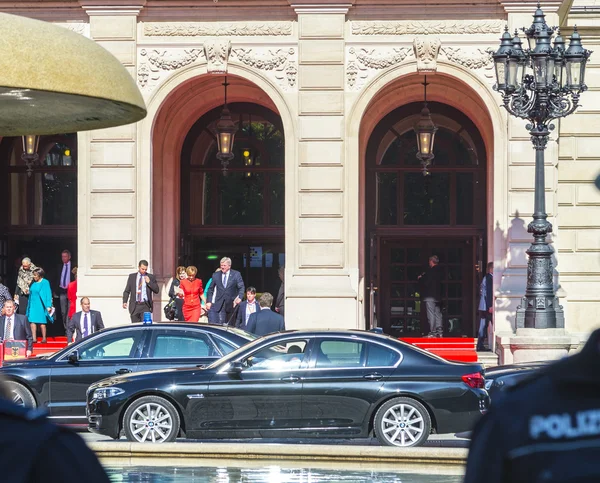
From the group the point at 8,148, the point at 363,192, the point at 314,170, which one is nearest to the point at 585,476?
the point at 314,170

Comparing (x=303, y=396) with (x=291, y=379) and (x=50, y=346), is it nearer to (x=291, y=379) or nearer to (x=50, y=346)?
(x=291, y=379)

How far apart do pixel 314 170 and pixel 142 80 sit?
405 centimetres

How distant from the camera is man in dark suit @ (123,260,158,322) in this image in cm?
2347

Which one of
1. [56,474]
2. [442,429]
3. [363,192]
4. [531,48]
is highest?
[531,48]

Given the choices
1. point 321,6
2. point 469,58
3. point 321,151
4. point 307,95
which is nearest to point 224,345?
point 321,151

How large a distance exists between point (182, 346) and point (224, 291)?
7001 mm

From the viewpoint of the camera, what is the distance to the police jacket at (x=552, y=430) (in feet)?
6.97

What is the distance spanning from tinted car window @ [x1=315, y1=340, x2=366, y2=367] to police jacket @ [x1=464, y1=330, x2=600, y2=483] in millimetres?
12526

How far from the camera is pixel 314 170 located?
81.1 feet

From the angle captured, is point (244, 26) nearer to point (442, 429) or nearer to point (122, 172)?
point (122, 172)

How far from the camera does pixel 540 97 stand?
19.5 m

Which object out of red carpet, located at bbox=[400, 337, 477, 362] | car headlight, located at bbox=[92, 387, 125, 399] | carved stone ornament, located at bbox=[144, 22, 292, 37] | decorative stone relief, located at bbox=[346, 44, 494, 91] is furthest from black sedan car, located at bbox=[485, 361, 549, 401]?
carved stone ornament, located at bbox=[144, 22, 292, 37]

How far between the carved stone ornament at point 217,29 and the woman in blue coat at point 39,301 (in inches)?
222

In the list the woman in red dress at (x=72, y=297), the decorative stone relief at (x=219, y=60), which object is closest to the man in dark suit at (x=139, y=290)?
the woman in red dress at (x=72, y=297)
